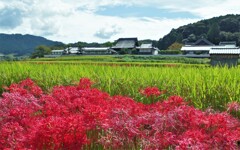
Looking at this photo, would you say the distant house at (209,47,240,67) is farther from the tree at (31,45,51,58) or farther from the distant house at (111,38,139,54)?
the distant house at (111,38,139,54)

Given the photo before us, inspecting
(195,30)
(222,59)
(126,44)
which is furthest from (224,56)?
(195,30)

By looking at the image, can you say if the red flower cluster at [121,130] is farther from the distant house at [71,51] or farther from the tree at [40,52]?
the distant house at [71,51]

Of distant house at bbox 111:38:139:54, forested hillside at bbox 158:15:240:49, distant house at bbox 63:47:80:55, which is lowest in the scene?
distant house at bbox 63:47:80:55

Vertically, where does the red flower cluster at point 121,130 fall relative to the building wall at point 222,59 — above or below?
above

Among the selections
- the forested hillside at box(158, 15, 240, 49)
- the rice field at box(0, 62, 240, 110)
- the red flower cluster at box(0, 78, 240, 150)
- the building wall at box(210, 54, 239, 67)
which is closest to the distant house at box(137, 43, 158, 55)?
the forested hillside at box(158, 15, 240, 49)

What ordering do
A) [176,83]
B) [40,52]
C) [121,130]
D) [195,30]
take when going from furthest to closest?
[195,30], [40,52], [176,83], [121,130]

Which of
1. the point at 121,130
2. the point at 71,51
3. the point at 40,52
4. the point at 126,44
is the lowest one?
the point at 71,51

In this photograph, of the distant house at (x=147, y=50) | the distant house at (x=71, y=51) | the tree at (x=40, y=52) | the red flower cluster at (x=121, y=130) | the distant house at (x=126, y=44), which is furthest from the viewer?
the distant house at (x=71, y=51)

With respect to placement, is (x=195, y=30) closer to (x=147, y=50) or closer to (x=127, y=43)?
(x=147, y=50)

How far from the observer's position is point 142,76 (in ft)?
33.8

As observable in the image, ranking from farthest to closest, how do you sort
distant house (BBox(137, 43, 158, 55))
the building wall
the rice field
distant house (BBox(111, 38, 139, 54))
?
distant house (BBox(111, 38, 139, 54))
distant house (BBox(137, 43, 158, 55))
the building wall
the rice field

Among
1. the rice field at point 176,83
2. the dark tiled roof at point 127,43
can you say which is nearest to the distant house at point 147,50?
the dark tiled roof at point 127,43

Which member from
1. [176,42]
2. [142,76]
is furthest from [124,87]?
[176,42]

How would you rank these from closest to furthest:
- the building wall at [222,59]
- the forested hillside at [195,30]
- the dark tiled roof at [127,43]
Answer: the building wall at [222,59] < the dark tiled roof at [127,43] < the forested hillside at [195,30]
